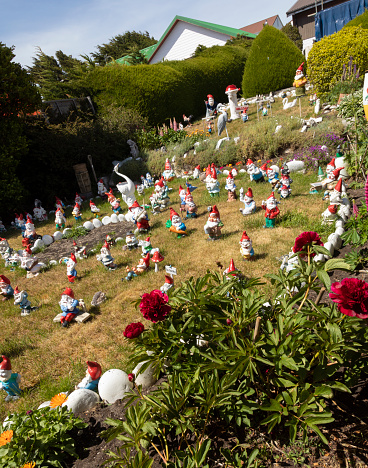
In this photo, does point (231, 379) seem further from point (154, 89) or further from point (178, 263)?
point (154, 89)

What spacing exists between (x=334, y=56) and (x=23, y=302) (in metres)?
13.1

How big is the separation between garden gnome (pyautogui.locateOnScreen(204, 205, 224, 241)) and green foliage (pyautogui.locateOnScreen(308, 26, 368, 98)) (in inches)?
351

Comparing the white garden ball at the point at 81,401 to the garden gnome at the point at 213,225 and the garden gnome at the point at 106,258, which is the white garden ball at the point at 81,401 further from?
the garden gnome at the point at 213,225

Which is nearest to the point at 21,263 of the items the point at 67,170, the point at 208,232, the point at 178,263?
the point at 178,263

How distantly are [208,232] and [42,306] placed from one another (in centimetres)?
341

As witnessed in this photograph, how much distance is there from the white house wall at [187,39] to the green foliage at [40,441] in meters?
30.6

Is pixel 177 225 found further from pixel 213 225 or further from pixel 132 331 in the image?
pixel 132 331

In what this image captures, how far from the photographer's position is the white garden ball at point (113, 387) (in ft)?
9.45

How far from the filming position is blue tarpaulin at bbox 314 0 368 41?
2098cm

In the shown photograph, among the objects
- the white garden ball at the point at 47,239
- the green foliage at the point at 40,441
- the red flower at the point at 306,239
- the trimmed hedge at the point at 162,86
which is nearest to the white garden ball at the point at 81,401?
the green foliage at the point at 40,441

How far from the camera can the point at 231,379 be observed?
174 cm

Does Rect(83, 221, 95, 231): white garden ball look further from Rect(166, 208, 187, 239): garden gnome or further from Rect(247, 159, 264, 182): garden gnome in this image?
Rect(247, 159, 264, 182): garden gnome

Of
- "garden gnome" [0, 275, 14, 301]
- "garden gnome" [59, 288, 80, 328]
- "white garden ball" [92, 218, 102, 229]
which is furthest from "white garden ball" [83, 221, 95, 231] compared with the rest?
"garden gnome" [59, 288, 80, 328]

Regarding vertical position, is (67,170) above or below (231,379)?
above
